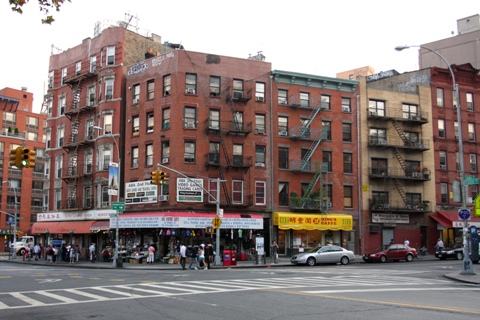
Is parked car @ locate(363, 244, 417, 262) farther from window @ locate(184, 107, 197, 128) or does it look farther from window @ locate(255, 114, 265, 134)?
window @ locate(184, 107, 197, 128)

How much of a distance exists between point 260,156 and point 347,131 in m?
9.60

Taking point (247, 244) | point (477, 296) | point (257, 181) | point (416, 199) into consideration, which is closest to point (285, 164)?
point (257, 181)

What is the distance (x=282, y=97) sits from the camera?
48094 mm

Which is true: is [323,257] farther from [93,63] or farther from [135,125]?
[93,63]

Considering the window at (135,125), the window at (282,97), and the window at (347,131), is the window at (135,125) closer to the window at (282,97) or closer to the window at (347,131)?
the window at (282,97)

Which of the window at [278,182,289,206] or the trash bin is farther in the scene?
the window at [278,182,289,206]

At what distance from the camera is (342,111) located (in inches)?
1975

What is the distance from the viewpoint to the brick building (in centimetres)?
8162

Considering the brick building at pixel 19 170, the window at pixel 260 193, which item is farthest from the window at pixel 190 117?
the brick building at pixel 19 170

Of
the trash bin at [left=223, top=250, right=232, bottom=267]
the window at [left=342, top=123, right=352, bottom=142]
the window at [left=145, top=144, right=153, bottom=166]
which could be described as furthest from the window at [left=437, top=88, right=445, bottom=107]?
the trash bin at [left=223, top=250, right=232, bottom=267]

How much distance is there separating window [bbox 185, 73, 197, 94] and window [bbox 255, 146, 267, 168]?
762cm

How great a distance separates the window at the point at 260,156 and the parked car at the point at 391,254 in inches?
476

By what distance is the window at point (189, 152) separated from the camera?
43.7 metres

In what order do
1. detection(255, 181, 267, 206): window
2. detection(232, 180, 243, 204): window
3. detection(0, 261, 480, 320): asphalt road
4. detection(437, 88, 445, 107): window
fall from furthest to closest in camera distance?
detection(437, 88, 445, 107): window < detection(255, 181, 267, 206): window < detection(232, 180, 243, 204): window < detection(0, 261, 480, 320): asphalt road
